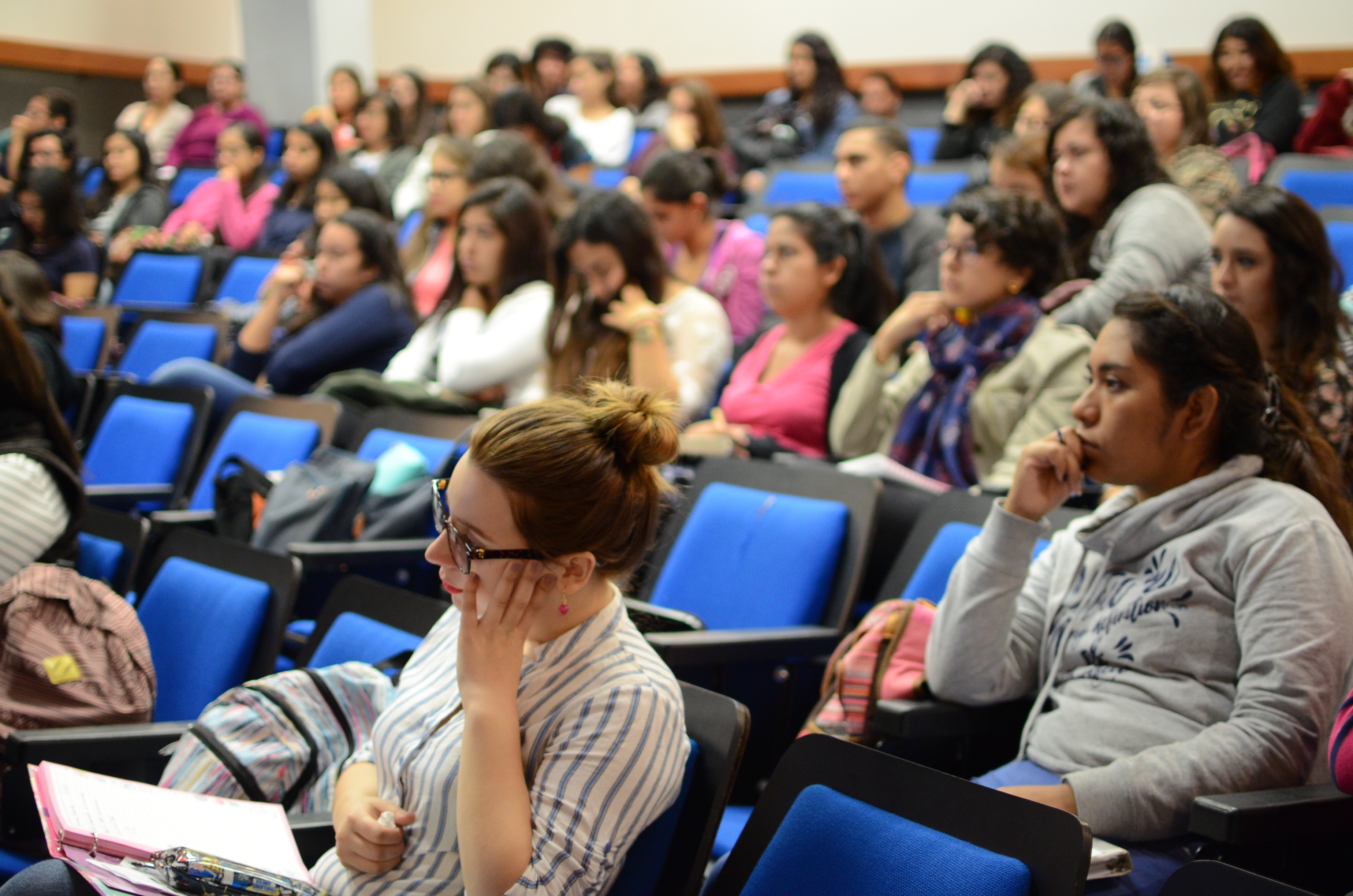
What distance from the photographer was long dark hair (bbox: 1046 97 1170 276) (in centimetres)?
304

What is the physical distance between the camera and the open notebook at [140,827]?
118 cm

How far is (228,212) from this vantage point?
642 cm

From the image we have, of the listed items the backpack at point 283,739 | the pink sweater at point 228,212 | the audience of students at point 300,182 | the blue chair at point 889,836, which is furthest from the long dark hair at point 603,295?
the pink sweater at point 228,212

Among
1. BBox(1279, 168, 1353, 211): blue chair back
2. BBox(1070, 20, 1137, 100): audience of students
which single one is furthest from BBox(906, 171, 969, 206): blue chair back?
BBox(1279, 168, 1353, 211): blue chair back

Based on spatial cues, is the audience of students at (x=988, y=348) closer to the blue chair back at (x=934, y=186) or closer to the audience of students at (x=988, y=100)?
the blue chair back at (x=934, y=186)

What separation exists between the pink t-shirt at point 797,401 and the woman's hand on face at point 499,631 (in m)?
1.73

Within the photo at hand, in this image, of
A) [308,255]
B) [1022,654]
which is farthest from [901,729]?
→ [308,255]

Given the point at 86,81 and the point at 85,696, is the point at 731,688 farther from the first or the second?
the point at 86,81

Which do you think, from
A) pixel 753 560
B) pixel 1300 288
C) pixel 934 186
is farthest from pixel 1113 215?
pixel 934 186

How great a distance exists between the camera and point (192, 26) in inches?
391

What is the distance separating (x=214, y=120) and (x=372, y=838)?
7797mm

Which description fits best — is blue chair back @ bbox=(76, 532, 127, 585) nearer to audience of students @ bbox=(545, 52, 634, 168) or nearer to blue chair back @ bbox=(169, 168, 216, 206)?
audience of students @ bbox=(545, 52, 634, 168)

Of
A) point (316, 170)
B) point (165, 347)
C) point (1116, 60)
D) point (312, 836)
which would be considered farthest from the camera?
point (316, 170)

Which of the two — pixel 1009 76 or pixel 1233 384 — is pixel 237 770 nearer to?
pixel 1233 384
